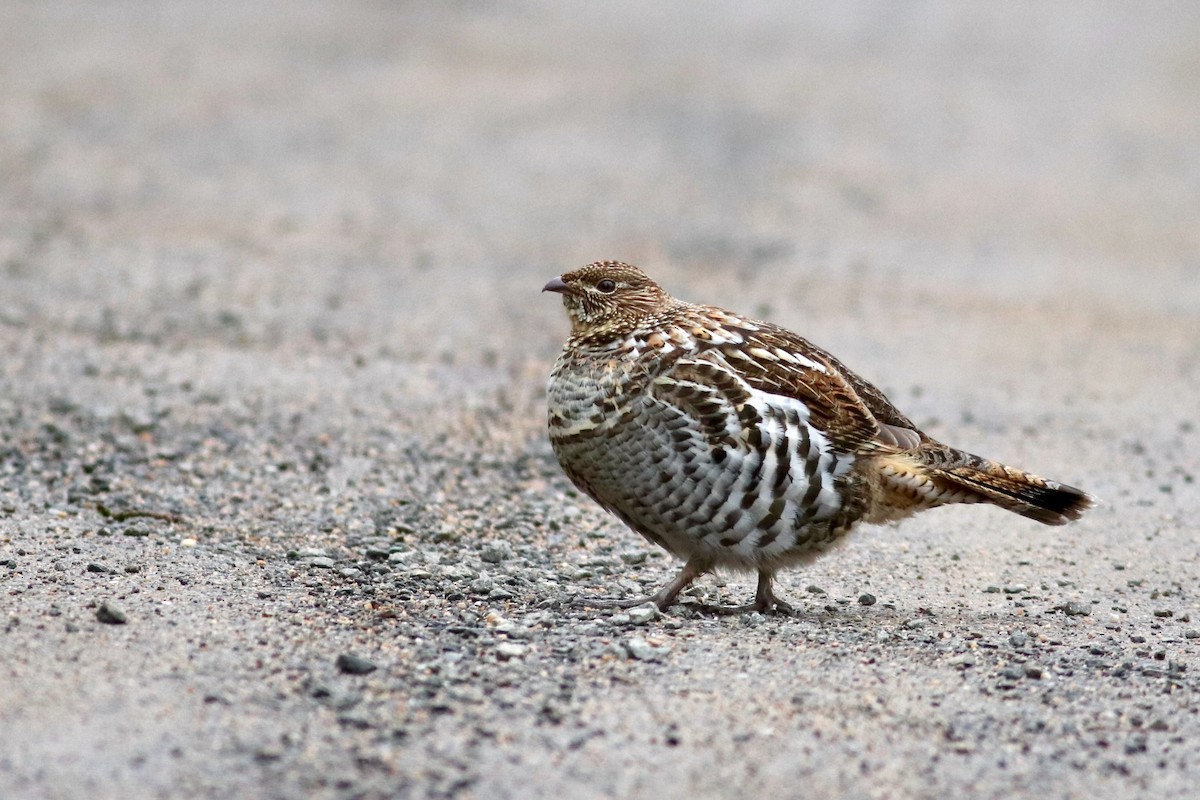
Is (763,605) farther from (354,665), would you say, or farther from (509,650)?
(354,665)

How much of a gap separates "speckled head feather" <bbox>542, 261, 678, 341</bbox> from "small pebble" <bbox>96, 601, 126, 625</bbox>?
2192 mm

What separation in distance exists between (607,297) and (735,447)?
3.36 feet

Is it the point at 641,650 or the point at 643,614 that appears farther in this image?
the point at 643,614

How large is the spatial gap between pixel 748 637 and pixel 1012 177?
10923 mm

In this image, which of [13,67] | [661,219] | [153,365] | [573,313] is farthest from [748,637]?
[13,67]

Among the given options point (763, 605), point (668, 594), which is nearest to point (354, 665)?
point (668, 594)

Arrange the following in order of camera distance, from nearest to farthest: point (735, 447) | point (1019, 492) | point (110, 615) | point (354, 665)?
point (354, 665) < point (110, 615) < point (735, 447) < point (1019, 492)

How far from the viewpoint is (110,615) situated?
5340 millimetres

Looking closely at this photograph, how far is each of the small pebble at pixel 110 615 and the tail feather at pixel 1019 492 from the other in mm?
A: 3275

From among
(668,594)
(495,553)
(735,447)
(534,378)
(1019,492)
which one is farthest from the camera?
(534,378)

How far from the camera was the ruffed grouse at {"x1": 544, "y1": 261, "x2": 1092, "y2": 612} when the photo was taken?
5.85 meters

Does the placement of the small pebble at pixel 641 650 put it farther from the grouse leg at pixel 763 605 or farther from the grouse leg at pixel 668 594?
the grouse leg at pixel 763 605

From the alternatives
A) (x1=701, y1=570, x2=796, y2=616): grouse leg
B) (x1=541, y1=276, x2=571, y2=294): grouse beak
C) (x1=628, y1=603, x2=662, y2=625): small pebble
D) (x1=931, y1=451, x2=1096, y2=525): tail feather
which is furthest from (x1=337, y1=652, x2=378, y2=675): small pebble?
(x1=931, y1=451, x2=1096, y2=525): tail feather

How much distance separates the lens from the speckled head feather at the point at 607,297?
252 inches
